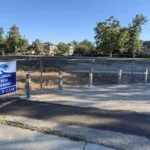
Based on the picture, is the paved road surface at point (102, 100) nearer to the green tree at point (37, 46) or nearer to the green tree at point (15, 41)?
the green tree at point (15, 41)

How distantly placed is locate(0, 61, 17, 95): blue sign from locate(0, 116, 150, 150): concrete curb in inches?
67.6

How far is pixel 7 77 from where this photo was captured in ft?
26.0

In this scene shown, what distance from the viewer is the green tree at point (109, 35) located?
64.2 metres

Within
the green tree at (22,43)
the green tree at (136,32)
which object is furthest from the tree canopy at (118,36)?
the green tree at (22,43)

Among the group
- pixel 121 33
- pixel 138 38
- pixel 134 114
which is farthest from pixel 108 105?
pixel 138 38

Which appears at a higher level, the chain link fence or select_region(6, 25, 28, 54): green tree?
select_region(6, 25, 28, 54): green tree

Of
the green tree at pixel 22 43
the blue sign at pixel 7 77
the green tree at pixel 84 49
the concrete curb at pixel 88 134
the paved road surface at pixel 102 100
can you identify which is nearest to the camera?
the concrete curb at pixel 88 134

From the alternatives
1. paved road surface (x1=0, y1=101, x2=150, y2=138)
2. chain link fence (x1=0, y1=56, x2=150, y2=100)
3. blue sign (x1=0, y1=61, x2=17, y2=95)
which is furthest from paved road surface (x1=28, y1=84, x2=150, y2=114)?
chain link fence (x1=0, y1=56, x2=150, y2=100)

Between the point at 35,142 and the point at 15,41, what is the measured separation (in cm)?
8305

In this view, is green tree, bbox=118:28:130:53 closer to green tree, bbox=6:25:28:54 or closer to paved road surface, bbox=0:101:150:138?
green tree, bbox=6:25:28:54

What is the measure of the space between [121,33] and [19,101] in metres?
58.7

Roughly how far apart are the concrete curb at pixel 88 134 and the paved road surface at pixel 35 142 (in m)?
0.20

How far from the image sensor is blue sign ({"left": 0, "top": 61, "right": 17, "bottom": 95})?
768 centimetres

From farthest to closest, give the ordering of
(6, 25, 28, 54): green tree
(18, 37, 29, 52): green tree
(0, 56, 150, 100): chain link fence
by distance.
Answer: (18, 37, 29, 52): green tree → (6, 25, 28, 54): green tree → (0, 56, 150, 100): chain link fence
